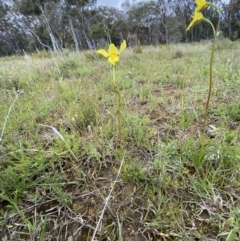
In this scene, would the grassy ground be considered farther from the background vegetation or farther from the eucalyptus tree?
the eucalyptus tree

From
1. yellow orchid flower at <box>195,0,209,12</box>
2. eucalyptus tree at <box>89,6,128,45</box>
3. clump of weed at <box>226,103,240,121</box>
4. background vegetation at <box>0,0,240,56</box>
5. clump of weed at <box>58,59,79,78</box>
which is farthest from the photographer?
eucalyptus tree at <box>89,6,128,45</box>

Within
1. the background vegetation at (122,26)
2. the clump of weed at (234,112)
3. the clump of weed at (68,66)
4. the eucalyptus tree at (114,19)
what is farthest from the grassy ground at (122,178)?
the eucalyptus tree at (114,19)

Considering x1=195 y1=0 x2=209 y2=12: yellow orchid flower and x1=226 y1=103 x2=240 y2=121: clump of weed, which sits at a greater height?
x1=195 y1=0 x2=209 y2=12: yellow orchid flower

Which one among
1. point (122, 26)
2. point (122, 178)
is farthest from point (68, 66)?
point (122, 26)

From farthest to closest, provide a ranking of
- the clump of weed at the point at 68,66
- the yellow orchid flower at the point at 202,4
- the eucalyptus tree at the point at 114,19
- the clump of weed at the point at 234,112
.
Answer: the eucalyptus tree at the point at 114,19
the clump of weed at the point at 68,66
the clump of weed at the point at 234,112
the yellow orchid flower at the point at 202,4

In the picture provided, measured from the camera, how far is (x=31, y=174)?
901 millimetres

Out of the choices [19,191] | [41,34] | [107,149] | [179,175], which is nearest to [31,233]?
[19,191]

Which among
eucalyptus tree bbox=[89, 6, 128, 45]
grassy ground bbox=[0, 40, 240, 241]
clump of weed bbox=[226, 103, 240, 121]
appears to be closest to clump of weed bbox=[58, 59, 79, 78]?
grassy ground bbox=[0, 40, 240, 241]

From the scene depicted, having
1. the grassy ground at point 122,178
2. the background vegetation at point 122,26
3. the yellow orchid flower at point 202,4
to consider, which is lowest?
the grassy ground at point 122,178

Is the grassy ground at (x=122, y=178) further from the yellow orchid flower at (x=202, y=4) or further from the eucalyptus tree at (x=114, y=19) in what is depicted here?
the eucalyptus tree at (x=114, y=19)

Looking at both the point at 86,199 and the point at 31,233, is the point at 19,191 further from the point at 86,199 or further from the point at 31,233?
the point at 86,199

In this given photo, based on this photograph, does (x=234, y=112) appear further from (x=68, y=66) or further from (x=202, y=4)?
(x=68, y=66)

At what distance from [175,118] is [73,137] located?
2.59ft

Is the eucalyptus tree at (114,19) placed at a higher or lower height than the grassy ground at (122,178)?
higher
